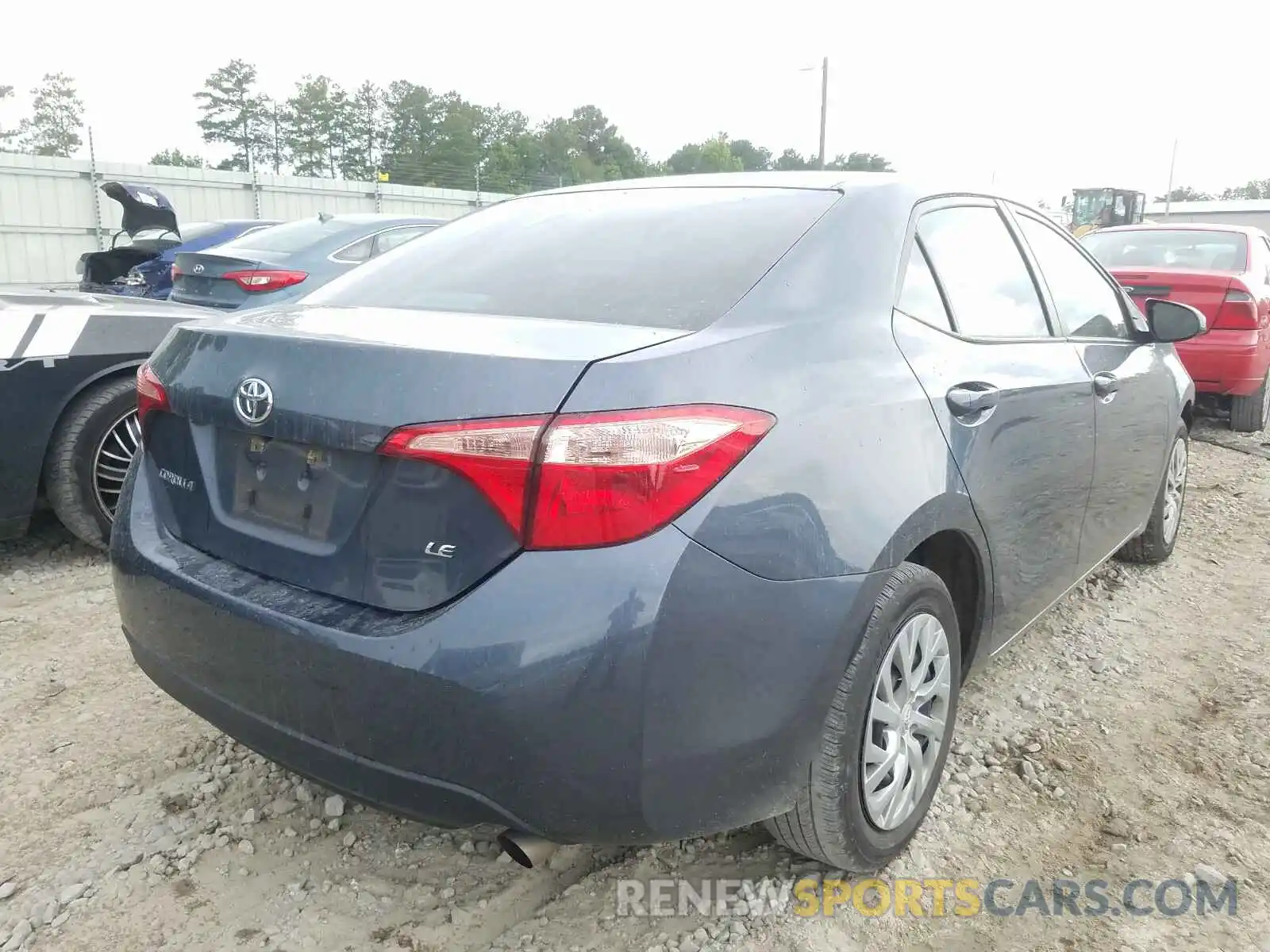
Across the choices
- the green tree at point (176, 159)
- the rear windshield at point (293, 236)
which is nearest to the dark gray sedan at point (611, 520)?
the rear windshield at point (293, 236)

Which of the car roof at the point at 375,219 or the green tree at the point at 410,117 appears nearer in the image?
the car roof at the point at 375,219

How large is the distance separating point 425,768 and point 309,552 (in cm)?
46

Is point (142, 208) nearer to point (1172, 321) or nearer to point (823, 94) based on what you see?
point (1172, 321)

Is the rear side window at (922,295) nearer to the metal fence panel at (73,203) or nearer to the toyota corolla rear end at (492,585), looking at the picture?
the toyota corolla rear end at (492,585)

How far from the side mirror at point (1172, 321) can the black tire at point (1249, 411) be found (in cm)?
428

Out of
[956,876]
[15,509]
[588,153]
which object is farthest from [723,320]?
[588,153]

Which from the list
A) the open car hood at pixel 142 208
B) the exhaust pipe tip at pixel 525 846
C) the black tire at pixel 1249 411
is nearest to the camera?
the exhaust pipe tip at pixel 525 846

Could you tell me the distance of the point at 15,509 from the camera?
3713mm

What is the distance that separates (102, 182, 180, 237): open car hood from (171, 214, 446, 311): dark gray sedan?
125 cm

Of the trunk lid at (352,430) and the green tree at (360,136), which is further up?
the green tree at (360,136)

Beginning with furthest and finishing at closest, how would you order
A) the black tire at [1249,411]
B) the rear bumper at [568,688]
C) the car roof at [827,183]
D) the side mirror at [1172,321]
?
the black tire at [1249,411] → the side mirror at [1172,321] → the car roof at [827,183] → the rear bumper at [568,688]

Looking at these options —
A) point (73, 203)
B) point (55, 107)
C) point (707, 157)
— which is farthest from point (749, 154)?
point (73, 203)

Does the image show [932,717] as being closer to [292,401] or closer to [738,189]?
[738,189]

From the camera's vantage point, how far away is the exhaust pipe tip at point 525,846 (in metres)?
1.74
